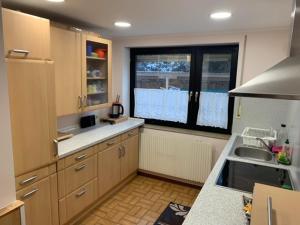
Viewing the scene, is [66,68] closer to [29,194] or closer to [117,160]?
[29,194]

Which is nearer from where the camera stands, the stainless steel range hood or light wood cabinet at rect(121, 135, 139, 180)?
the stainless steel range hood

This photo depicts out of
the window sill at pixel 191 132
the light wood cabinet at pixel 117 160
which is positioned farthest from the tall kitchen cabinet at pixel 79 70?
the window sill at pixel 191 132

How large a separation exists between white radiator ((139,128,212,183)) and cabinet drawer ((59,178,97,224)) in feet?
3.61

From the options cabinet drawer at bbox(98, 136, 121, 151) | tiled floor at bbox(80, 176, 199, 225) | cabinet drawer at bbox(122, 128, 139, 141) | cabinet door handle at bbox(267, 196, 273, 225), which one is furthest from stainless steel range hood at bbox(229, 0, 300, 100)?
cabinet drawer at bbox(122, 128, 139, 141)

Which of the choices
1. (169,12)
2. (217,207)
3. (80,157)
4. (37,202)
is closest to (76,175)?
(80,157)

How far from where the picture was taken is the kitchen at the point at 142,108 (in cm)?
152

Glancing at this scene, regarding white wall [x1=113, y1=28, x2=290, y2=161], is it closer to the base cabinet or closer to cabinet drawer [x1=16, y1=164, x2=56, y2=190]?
the base cabinet

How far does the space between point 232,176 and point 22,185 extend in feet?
5.38

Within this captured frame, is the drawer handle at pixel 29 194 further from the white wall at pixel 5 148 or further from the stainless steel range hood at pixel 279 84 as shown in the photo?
the stainless steel range hood at pixel 279 84

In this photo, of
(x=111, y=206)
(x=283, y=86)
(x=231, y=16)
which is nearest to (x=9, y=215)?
(x=111, y=206)

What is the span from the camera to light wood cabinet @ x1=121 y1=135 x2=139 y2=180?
3.14 metres

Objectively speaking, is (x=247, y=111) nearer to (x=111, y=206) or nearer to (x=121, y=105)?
(x=121, y=105)

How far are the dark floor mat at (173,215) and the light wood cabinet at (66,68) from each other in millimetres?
1546

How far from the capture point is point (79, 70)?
2492 millimetres
